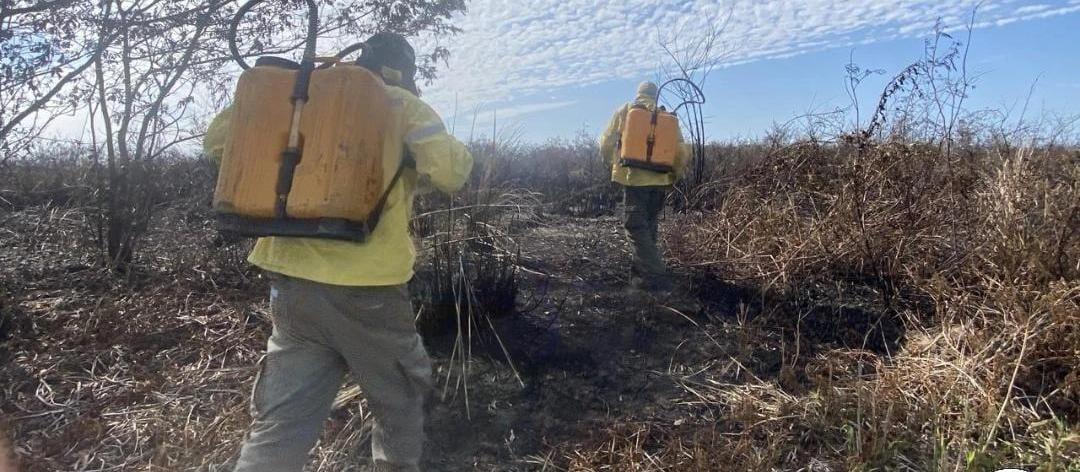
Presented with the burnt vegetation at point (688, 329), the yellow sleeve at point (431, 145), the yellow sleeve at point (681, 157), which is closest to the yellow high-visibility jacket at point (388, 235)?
the yellow sleeve at point (431, 145)

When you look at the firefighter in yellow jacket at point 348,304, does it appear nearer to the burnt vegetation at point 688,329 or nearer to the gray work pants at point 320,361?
the gray work pants at point 320,361

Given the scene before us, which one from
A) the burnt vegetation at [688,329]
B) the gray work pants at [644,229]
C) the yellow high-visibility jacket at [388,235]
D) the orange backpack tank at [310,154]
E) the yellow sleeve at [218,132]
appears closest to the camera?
the orange backpack tank at [310,154]

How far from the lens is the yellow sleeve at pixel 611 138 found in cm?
504

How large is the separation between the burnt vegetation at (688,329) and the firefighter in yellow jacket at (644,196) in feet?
0.64

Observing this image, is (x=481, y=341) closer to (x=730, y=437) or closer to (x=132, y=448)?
(x=730, y=437)

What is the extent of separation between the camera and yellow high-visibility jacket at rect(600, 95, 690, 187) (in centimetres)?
491

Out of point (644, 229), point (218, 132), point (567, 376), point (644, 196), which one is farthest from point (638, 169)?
point (218, 132)

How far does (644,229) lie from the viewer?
4.91 meters

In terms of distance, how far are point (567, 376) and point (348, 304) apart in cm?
161

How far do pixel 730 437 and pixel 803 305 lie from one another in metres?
1.47

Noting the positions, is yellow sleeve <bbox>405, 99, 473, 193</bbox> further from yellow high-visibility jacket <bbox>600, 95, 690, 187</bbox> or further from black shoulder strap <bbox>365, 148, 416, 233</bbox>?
yellow high-visibility jacket <bbox>600, 95, 690, 187</bbox>

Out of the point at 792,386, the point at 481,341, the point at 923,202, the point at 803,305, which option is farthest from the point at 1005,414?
the point at 481,341

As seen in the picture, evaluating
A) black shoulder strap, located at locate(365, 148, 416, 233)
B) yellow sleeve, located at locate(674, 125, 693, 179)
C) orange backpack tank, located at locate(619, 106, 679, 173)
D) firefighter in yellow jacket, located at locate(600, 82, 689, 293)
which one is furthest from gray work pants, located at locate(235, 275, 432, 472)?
yellow sleeve, located at locate(674, 125, 693, 179)

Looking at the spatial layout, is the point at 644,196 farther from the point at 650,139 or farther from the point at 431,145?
the point at 431,145
